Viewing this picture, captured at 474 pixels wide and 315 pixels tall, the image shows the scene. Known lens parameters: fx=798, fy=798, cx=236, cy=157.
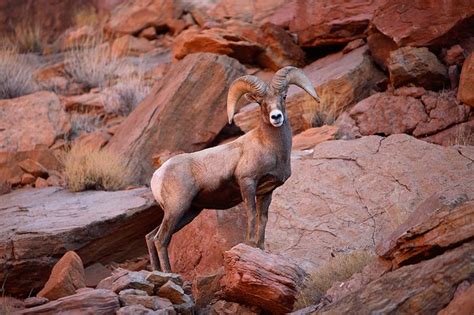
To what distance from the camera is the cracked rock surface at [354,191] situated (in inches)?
336

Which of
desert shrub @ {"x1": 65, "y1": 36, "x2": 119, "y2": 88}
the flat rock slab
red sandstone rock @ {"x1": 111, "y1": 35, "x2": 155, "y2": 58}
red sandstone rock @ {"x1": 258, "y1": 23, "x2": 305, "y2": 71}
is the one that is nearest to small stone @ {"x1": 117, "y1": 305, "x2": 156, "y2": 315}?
the flat rock slab

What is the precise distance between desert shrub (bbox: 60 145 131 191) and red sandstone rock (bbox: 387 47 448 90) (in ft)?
13.4

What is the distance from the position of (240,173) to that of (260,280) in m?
1.32

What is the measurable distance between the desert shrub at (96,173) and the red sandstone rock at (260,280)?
4.95 m

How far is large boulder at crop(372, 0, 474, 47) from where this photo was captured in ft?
37.4

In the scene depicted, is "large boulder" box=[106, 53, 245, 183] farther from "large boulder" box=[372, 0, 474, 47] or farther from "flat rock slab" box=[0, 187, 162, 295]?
"large boulder" box=[372, 0, 474, 47]

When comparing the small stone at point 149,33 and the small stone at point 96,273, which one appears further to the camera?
the small stone at point 149,33

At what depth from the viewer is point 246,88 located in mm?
7168

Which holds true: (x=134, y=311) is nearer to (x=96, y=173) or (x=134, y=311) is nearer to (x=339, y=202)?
(x=339, y=202)

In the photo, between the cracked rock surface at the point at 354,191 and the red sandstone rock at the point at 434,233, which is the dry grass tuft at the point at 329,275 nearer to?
the red sandstone rock at the point at 434,233

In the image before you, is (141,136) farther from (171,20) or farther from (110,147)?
(171,20)

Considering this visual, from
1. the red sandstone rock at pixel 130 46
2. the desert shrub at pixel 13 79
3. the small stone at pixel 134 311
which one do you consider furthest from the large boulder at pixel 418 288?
the red sandstone rock at pixel 130 46

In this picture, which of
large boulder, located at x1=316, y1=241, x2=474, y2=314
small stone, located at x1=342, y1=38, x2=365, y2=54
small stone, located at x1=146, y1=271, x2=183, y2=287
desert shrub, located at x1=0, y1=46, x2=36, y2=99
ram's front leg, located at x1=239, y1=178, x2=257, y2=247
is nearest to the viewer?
large boulder, located at x1=316, y1=241, x2=474, y2=314

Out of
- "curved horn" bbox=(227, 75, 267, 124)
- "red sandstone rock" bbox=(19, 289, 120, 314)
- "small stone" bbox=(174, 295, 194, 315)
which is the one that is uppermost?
"curved horn" bbox=(227, 75, 267, 124)
